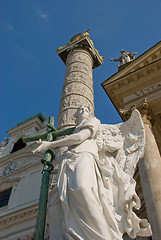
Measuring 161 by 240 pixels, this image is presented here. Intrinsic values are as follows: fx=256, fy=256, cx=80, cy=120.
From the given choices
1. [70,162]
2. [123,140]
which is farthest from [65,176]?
[123,140]

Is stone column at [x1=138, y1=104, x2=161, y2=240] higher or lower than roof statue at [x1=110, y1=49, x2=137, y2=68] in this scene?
lower

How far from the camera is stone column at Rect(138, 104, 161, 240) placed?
512 centimetres

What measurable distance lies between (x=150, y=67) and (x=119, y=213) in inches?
292

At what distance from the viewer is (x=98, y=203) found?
2.68 m

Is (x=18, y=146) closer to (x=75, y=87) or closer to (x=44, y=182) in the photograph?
(x=75, y=87)

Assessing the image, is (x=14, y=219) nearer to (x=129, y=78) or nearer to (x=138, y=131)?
(x=129, y=78)

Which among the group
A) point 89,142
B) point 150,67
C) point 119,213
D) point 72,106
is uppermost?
point 150,67

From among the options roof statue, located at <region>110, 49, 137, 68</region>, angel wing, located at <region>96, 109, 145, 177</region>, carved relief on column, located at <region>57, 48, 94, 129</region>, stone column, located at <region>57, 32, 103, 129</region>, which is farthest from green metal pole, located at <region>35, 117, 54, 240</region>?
Result: roof statue, located at <region>110, 49, 137, 68</region>

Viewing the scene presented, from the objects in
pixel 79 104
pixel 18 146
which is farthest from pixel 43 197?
pixel 18 146

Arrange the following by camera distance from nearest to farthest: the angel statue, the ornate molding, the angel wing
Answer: the angel statue < the angel wing < the ornate molding

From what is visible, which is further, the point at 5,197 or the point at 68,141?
the point at 5,197

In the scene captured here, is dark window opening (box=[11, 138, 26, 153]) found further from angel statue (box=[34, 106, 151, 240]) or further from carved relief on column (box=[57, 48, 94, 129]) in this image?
angel statue (box=[34, 106, 151, 240])

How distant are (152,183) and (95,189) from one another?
352cm

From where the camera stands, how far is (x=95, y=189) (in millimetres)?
2805
